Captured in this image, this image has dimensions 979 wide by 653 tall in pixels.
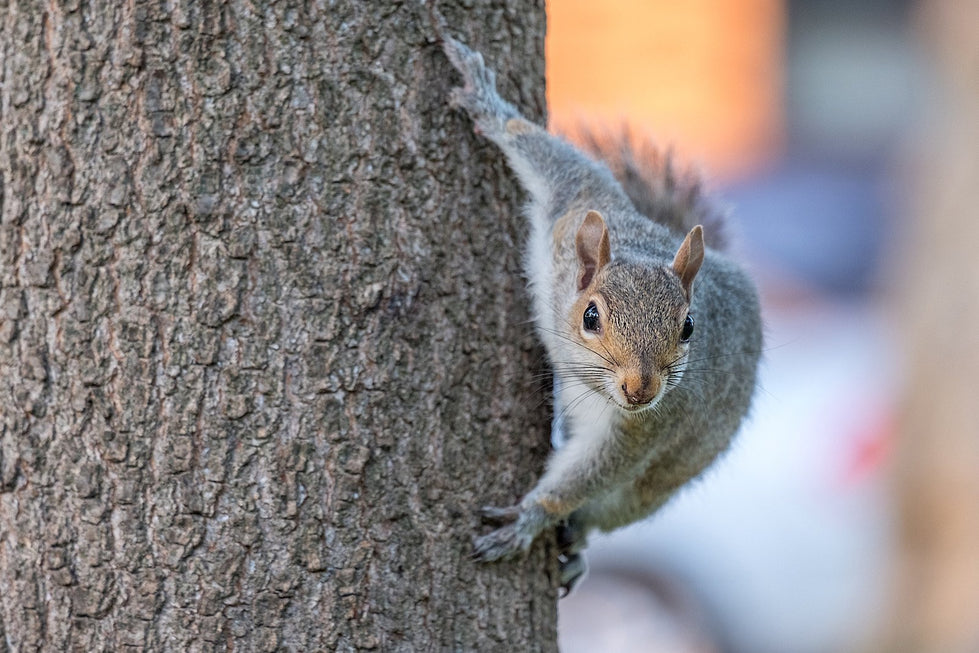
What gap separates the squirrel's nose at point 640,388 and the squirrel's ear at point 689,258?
20 cm

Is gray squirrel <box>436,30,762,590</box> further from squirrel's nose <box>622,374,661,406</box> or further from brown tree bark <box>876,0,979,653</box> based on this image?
brown tree bark <box>876,0,979,653</box>

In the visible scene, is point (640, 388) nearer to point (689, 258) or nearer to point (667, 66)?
point (689, 258)

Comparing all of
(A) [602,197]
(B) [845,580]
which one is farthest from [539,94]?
(B) [845,580]

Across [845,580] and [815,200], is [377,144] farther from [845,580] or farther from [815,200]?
[815,200]

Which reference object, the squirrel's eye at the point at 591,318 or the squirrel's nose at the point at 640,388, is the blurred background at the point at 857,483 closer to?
the squirrel's eye at the point at 591,318

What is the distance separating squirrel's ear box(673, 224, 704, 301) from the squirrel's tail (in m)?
0.61

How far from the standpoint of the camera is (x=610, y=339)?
2008 millimetres

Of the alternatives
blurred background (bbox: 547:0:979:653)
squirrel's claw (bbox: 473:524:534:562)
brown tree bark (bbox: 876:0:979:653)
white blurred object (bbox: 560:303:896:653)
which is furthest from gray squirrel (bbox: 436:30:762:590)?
white blurred object (bbox: 560:303:896:653)

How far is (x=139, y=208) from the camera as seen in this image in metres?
1.76

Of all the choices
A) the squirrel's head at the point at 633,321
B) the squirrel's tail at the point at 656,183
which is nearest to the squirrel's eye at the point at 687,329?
the squirrel's head at the point at 633,321

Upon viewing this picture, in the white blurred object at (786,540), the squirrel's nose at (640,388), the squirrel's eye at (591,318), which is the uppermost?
the squirrel's eye at (591,318)

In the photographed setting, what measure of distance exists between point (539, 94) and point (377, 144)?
0.51m

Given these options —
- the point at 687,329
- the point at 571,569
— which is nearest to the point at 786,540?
the point at 571,569

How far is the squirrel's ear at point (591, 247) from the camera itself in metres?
2.06
